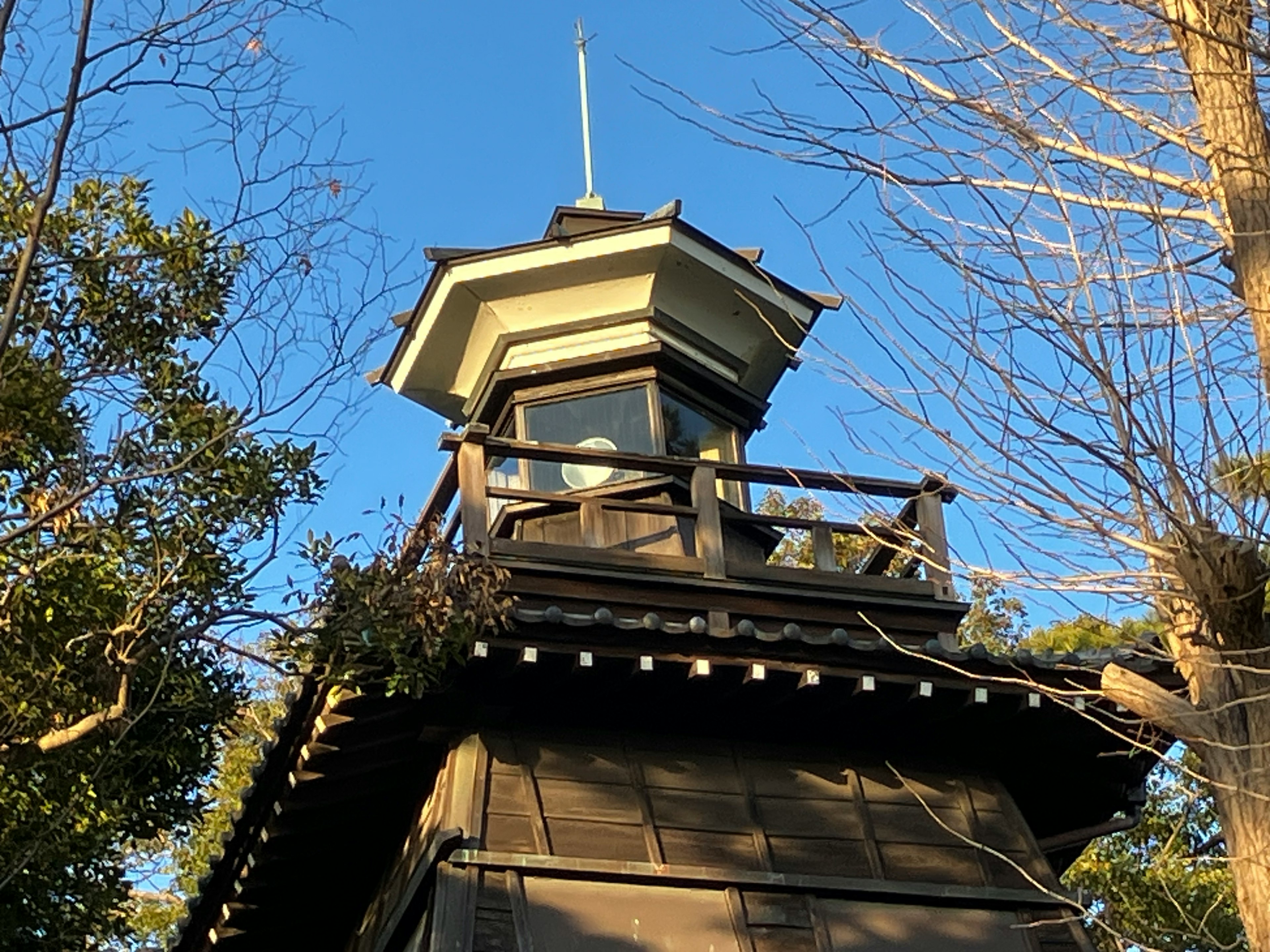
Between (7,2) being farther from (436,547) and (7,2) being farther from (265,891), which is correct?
(265,891)

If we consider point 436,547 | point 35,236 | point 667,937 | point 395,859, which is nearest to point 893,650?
point 667,937

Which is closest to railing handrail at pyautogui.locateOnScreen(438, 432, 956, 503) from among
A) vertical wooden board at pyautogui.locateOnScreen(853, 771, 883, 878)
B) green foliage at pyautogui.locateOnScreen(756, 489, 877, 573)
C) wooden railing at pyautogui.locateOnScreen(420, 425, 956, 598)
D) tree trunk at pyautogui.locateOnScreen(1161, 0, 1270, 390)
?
wooden railing at pyautogui.locateOnScreen(420, 425, 956, 598)

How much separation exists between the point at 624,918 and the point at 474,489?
2703mm

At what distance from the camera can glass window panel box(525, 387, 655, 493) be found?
A: 1178 centimetres

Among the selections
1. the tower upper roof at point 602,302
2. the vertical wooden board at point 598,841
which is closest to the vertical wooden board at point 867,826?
the vertical wooden board at point 598,841

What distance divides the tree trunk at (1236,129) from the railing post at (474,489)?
15.9 ft

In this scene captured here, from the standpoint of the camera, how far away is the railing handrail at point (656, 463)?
10.3 m

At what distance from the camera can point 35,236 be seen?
6707 mm

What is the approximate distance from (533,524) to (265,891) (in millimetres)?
2839

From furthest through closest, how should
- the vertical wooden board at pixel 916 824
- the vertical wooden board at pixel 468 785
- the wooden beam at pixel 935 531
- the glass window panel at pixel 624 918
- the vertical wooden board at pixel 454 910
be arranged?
the wooden beam at pixel 935 531 < the vertical wooden board at pixel 916 824 < the vertical wooden board at pixel 468 785 < the glass window panel at pixel 624 918 < the vertical wooden board at pixel 454 910

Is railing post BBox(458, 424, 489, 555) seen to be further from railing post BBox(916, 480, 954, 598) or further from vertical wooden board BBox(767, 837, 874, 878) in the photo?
railing post BBox(916, 480, 954, 598)

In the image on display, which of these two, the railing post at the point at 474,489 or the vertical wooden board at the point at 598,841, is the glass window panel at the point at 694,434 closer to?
the railing post at the point at 474,489

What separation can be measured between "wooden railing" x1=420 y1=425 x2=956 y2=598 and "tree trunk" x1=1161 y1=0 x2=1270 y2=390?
12.4 ft

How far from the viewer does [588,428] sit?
1213 centimetres
